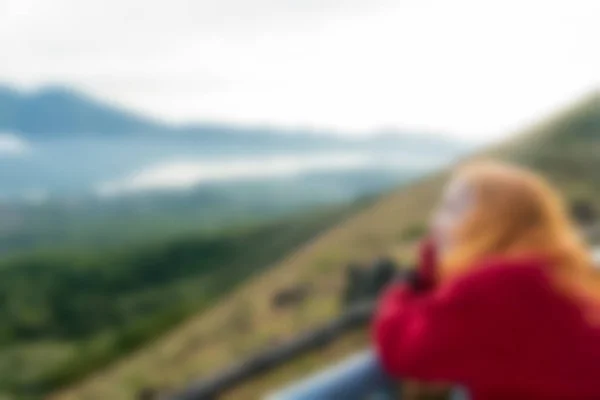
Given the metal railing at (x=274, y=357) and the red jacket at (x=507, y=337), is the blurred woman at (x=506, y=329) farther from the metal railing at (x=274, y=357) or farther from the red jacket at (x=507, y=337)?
the metal railing at (x=274, y=357)

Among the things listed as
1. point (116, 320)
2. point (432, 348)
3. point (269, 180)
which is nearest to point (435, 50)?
point (269, 180)

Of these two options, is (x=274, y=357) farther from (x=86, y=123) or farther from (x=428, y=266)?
(x=86, y=123)

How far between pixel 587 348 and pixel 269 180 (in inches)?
23.4

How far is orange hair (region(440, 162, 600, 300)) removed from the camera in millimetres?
1328

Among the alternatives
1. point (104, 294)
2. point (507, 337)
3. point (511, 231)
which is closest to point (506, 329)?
point (507, 337)

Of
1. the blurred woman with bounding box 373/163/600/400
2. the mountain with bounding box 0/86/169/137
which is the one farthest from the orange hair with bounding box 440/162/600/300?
the mountain with bounding box 0/86/169/137

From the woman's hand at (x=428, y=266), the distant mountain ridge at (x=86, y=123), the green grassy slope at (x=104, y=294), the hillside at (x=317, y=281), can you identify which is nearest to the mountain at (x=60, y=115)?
the distant mountain ridge at (x=86, y=123)

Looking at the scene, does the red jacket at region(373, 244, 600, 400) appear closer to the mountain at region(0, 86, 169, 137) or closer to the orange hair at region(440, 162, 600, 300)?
the orange hair at region(440, 162, 600, 300)

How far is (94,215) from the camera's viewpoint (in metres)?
1.43

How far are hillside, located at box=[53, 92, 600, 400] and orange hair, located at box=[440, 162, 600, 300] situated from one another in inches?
9.2

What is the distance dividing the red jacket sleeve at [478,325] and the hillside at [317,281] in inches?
12.3

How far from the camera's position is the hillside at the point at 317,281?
1.43 m

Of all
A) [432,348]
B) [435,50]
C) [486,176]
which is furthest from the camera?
[435,50]

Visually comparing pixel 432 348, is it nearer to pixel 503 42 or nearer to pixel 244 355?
pixel 244 355
